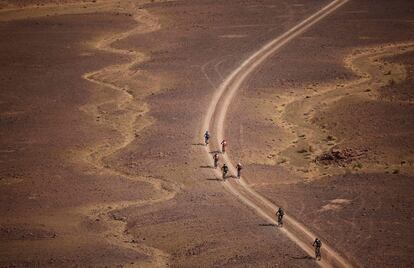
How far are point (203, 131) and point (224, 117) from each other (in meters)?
3.64

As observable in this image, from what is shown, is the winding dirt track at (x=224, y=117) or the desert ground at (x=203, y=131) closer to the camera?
the winding dirt track at (x=224, y=117)

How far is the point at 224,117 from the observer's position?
56.4m

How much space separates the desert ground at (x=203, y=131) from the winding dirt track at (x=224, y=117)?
138 millimetres

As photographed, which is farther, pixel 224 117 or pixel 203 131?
pixel 224 117

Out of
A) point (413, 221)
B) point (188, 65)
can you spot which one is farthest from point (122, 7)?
point (413, 221)

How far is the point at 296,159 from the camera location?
48250 millimetres

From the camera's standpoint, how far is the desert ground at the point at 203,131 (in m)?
36.0

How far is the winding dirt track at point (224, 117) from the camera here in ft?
114

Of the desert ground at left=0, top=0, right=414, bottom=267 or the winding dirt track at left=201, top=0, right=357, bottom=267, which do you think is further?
the desert ground at left=0, top=0, right=414, bottom=267

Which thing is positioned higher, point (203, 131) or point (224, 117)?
point (224, 117)

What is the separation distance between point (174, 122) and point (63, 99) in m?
10.7

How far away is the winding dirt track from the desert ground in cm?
14

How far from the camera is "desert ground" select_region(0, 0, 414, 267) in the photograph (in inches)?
1416

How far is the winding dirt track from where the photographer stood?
34812 millimetres
